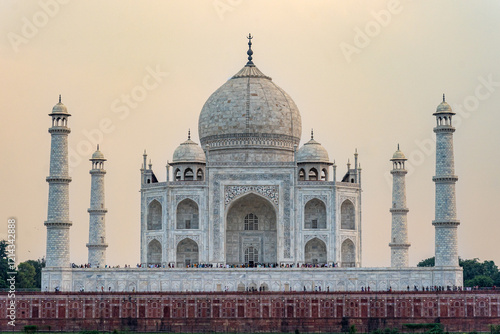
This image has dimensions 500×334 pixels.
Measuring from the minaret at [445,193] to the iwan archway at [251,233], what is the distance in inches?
250

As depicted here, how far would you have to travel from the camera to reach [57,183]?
132ft

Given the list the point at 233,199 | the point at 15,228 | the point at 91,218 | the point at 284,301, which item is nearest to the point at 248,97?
the point at 233,199

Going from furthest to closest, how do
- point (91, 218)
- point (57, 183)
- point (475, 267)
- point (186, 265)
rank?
point (475, 267) → point (91, 218) → point (186, 265) → point (57, 183)

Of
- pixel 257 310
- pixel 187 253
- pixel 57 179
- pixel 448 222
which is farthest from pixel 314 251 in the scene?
pixel 57 179

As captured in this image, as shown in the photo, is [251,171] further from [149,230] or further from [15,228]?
[15,228]

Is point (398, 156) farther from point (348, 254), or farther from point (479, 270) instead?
point (479, 270)

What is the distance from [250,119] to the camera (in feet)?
149

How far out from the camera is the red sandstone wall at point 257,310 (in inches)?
1468

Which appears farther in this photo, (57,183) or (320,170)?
(320,170)

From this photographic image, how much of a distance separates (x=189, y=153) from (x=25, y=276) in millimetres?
9927

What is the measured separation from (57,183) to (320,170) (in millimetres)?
9914

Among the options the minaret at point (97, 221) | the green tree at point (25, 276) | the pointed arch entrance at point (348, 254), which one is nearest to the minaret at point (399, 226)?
the pointed arch entrance at point (348, 254)

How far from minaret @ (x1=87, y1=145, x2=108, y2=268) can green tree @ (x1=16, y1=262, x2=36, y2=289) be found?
3.79 metres

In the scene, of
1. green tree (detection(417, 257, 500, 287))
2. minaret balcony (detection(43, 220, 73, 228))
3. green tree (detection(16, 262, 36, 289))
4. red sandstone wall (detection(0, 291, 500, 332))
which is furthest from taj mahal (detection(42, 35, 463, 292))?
green tree (detection(417, 257, 500, 287))
